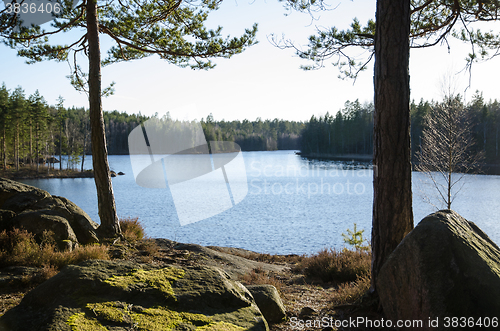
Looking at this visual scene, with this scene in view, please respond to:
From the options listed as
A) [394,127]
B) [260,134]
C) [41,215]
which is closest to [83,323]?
[394,127]

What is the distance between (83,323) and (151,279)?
0.79 m

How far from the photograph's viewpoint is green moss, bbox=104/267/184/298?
301 cm

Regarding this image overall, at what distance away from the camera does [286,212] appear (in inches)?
921

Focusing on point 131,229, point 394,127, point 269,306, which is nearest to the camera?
point 269,306

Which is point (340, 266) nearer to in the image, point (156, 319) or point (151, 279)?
point (151, 279)

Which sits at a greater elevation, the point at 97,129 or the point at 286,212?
the point at 97,129

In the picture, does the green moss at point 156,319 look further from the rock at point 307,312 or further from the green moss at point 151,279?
the rock at point 307,312

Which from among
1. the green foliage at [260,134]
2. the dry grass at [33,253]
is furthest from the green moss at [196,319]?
the green foliage at [260,134]

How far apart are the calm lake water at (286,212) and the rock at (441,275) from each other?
1135 cm

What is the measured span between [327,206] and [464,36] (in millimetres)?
18695

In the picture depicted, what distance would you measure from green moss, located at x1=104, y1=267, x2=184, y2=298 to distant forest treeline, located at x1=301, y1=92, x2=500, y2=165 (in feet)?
184

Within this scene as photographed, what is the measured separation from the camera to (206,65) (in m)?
9.84

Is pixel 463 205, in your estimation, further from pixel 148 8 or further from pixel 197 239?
pixel 148 8

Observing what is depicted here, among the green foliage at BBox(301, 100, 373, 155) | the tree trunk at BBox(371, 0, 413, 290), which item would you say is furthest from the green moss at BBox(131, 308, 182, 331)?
the green foliage at BBox(301, 100, 373, 155)
